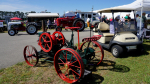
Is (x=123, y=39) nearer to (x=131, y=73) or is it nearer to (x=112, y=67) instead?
(x=112, y=67)

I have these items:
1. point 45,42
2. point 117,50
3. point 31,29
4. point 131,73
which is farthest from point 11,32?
point 131,73

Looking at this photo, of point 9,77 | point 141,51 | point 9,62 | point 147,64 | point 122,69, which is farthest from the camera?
point 141,51

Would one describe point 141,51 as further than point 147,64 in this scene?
Yes

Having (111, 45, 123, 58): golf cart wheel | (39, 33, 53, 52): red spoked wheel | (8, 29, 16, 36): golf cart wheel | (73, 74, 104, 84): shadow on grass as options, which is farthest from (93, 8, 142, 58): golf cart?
(8, 29, 16, 36): golf cart wheel

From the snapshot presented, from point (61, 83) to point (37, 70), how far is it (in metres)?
1.23

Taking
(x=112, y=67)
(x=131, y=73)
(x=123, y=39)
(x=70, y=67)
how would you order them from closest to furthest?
(x=70, y=67)
(x=131, y=73)
(x=112, y=67)
(x=123, y=39)

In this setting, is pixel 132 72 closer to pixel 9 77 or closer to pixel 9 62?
pixel 9 77

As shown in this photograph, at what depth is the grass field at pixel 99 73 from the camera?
3.12m

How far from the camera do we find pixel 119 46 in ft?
15.6

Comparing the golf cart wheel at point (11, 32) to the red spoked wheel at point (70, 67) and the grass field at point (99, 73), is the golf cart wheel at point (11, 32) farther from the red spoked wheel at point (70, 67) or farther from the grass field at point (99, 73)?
the red spoked wheel at point (70, 67)

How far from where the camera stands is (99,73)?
3527 mm

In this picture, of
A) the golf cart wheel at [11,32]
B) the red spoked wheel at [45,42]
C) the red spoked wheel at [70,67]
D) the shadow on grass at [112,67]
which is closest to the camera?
the red spoked wheel at [70,67]

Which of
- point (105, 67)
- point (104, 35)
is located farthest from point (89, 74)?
point (104, 35)

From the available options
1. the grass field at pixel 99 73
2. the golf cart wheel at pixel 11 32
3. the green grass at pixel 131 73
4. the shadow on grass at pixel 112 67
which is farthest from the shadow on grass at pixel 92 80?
the golf cart wheel at pixel 11 32
